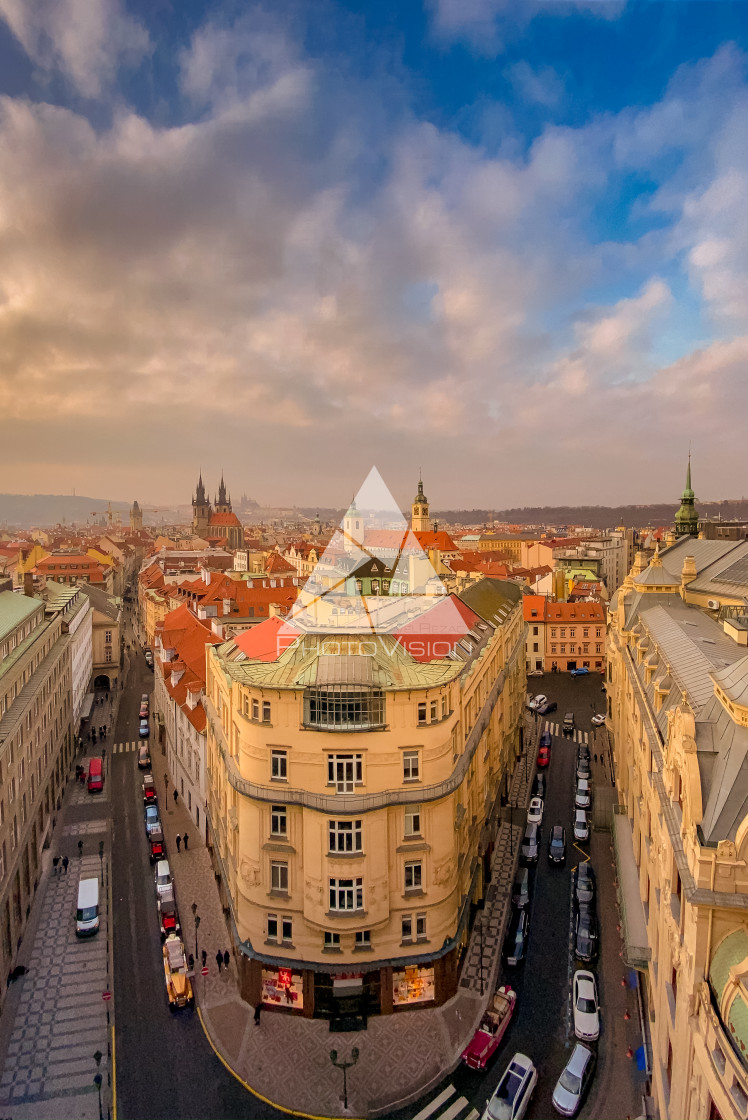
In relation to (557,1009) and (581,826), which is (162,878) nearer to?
(557,1009)

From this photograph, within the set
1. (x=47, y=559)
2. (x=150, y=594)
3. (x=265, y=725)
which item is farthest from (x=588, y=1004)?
(x=47, y=559)

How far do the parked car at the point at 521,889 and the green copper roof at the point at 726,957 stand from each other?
2051 cm

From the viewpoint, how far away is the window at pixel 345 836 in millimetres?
28672

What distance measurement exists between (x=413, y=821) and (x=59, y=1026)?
1929 centimetres

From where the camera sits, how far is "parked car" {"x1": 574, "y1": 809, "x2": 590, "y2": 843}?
46312 millimetres

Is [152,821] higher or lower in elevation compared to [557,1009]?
higher

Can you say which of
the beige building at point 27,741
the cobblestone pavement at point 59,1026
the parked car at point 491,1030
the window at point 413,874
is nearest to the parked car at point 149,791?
the beige building at point 27,741

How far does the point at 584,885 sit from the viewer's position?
3956 centimetres

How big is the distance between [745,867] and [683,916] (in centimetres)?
336

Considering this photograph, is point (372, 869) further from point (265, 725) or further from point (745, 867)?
point (745, 867)

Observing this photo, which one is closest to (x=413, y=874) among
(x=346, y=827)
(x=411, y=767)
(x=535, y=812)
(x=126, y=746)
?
(x=346, y=827)

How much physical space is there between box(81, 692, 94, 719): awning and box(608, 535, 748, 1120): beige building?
5609cm

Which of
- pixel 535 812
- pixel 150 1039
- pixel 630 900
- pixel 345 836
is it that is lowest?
pixel 150 1039

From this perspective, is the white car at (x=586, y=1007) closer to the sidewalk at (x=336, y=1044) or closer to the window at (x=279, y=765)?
the sidewalk at (x=336, y=1044)
